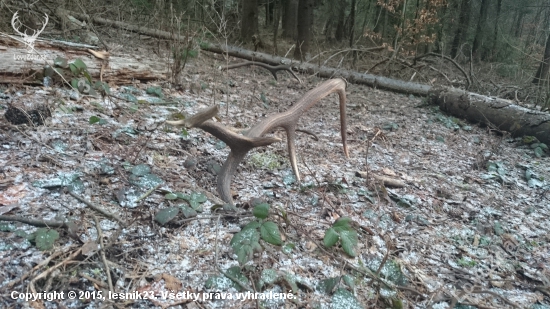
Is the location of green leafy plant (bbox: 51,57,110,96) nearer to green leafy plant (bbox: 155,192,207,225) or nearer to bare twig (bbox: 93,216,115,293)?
green leafy plant (bbox: 155,192,207,225)

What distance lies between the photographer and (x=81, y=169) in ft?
8.18

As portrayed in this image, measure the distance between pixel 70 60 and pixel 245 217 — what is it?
9.76 ft

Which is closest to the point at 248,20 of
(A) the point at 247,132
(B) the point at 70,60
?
(B) the point at 70,60

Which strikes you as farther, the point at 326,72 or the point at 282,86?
the point at 326,72

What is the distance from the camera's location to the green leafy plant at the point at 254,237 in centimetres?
189

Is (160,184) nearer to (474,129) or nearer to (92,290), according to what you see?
(92,290)

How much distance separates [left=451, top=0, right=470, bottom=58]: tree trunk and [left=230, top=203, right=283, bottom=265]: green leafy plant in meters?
15.5

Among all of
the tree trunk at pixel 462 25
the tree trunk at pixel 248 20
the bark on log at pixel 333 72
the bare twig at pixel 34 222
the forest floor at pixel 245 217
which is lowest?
the forest floor at pixel 245 217

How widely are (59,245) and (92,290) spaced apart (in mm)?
344

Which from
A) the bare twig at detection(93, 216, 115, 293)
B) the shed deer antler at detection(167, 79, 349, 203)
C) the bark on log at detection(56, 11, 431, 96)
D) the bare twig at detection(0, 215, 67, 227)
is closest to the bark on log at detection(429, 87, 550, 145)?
the bark on log at detection(56, 11, 431, 96)

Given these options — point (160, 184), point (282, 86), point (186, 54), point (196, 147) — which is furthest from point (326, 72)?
point (160, 184)

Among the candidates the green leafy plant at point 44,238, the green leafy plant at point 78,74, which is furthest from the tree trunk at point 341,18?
the green leafy plant at point 44,238

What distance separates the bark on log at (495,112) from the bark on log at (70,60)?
4.81m

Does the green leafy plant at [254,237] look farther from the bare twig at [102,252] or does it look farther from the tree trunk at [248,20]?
the tree trunk at [248,20]
